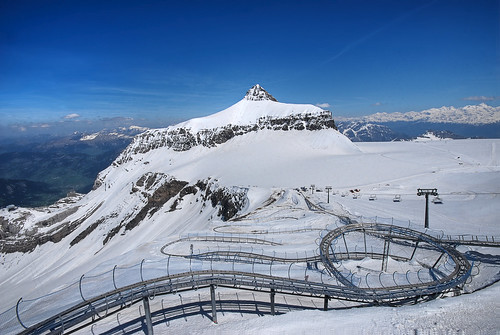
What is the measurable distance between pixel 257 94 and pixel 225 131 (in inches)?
1522

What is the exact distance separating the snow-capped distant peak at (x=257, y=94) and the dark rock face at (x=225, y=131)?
84.5 ft

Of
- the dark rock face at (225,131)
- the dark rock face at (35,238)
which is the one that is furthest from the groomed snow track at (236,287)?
the dark rock face at (225,131)

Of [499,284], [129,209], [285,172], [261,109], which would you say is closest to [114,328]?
[499,284]

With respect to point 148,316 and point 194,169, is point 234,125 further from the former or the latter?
point 148,316

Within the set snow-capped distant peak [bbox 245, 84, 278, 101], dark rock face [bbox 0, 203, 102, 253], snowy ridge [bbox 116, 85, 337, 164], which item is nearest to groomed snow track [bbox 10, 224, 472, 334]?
dark rock face [bbox 0, 203, 102, 253]

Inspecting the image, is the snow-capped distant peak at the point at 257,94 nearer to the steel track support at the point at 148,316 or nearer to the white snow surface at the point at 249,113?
the white snow surface at the point at 249,113

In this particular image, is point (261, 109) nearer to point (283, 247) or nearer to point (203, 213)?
point (203, 213)

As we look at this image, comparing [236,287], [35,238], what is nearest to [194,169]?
[35,238]

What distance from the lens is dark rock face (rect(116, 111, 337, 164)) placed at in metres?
126

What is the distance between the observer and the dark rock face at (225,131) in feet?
413

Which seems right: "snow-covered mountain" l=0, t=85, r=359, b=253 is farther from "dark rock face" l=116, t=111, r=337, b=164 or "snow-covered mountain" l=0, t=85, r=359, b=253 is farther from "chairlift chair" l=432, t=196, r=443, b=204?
"chairlift chair" l=432, t=196, r=443, b=204

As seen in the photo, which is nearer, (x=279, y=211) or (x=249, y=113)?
(x=279, y=211)

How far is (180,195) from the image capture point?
300 feet

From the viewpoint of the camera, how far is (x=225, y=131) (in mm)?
130500
